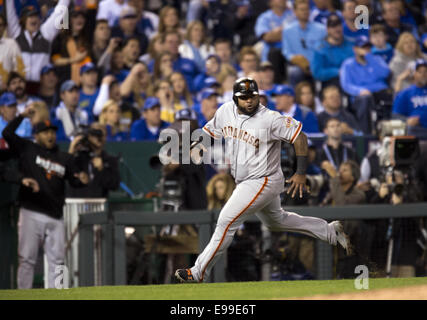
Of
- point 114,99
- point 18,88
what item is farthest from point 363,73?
point 18,88

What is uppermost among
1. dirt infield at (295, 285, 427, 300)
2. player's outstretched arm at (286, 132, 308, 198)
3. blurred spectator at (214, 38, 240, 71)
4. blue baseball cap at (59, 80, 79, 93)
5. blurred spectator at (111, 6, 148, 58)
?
blurred spectator at (111, 6, 148, 58)

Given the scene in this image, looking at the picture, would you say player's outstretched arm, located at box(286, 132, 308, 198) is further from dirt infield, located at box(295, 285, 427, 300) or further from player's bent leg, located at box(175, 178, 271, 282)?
dirt infield, located at box(295, 285, 427, 300)

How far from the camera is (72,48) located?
12.5m

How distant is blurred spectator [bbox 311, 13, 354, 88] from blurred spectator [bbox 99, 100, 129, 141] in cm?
304

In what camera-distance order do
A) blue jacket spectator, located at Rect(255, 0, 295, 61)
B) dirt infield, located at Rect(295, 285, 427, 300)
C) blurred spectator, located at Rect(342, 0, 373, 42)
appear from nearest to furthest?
dirt infield, located at Rect(295, 285, 427, 300)
blurred spectator, located at Rect(342, 0, 373, 42)
blue jacket spectator, located at Rect(255, 0, 295, 61)

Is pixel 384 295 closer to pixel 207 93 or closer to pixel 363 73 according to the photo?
pixel 207 93

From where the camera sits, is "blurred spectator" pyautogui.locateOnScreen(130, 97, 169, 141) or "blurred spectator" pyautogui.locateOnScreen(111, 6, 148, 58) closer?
"blurred spectator" pyautogui.locateOnScreen(130, 97, 169, 141)

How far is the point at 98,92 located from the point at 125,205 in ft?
7.33

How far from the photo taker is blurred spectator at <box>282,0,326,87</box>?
1268cm

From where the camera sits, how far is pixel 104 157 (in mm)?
10094

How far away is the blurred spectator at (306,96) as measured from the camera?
11750 mm

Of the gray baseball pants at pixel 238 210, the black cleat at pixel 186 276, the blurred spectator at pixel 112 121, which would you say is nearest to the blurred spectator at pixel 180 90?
the blurred spectator at pixel 112 121

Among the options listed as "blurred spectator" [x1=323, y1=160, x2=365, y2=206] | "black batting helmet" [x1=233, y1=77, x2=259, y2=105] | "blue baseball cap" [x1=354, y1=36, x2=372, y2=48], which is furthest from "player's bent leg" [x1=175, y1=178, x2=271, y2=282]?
"blue baseball cap" [x1=354, y1=36, x2=372, y2=48]
